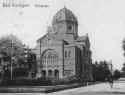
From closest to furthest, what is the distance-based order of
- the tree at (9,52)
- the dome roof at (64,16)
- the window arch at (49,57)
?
the tree at (9,52), the window arch at (49,57), the dome roof at (64,16)

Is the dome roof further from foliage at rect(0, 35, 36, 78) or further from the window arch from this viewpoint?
foliage at rect(0, 35, 36, 78)

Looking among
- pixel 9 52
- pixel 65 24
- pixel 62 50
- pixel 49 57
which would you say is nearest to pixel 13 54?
pixel 9 52

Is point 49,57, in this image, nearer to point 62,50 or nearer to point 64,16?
point 62,50

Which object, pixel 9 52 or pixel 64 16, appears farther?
pixel 64 16

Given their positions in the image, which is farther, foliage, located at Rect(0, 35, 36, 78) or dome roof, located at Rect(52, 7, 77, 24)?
dome roof, located at Rect(52, 7, 77, 24)

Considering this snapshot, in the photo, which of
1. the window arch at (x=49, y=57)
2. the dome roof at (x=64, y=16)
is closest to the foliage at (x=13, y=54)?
the window arch at (x=49, y=57)

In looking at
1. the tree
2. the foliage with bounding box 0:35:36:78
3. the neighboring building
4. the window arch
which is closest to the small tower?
the neighboring building

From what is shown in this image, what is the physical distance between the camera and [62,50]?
6038 cm

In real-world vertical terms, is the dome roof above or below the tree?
above

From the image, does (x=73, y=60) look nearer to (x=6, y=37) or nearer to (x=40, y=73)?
(x=40, y=73)

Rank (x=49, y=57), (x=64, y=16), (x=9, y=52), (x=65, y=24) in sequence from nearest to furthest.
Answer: (x=9, y=52) < (x=49, y=57) < (x=65, y=24) < (x=64, y=16)

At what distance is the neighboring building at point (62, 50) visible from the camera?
196ft

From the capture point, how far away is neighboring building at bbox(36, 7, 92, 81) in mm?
59688

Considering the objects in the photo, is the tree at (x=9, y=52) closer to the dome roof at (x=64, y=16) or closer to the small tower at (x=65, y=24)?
the small tower at (x=65, y=24)
